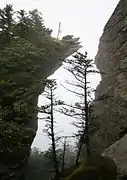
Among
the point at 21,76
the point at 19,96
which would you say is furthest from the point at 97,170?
the point at 21,76

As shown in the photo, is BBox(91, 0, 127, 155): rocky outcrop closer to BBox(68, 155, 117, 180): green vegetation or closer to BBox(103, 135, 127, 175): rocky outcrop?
BBox(103, 135, 127, 175): rocky outcrop

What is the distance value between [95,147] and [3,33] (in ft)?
56.3

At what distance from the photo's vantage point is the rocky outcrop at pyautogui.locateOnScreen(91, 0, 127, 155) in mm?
23688

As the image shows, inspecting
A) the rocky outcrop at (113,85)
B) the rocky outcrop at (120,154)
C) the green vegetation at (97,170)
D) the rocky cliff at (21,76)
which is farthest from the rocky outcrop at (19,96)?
the green vegetation at (97,170)

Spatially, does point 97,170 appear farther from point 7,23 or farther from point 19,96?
point 7,23

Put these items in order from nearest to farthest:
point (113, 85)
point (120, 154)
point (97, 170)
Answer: point (97, 170)
point (120, 154)
point (113, 85)

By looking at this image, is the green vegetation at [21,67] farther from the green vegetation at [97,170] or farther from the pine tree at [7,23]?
the green vegetation at [97,170]

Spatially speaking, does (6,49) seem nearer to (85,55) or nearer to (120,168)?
(85,55)

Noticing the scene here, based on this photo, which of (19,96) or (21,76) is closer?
(19,96)

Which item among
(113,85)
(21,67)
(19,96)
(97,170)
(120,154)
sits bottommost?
(97,170)

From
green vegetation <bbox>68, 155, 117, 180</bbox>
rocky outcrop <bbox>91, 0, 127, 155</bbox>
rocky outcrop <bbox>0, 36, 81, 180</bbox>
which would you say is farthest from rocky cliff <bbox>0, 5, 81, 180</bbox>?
green vegetation <bbox>68, 155, 117, 180</bbox>

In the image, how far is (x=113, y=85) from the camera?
89.2 ft

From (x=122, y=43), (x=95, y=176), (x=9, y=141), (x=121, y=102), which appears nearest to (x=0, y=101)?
(x=9, y=141)

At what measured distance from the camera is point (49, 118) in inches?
780
